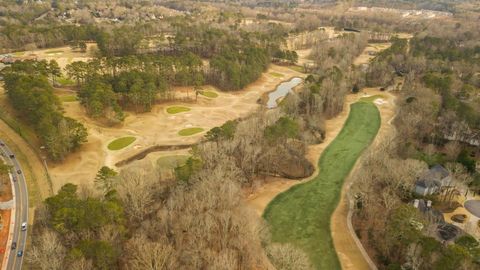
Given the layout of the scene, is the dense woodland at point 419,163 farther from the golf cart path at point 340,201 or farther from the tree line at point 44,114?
the tree line at point 44,114

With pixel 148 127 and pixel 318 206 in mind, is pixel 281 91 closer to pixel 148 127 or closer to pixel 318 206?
pixel 148 127

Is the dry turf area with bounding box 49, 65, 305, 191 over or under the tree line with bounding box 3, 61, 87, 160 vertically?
under

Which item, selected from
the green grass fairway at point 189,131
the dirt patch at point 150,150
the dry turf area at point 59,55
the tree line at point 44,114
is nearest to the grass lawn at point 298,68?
the green grass fairway at point 189,131

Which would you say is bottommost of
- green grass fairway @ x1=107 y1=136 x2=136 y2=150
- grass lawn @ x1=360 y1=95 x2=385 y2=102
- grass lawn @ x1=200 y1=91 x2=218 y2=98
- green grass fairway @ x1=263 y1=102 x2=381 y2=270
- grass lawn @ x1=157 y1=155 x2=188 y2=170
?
green grass fairway @ x1=263 y1=102 x2=381 y2=270

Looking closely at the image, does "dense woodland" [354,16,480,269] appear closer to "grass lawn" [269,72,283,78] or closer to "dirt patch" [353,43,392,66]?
"dirt patch" [353,43,392,66]

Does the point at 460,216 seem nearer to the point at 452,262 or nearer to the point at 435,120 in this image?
the point at 452,262

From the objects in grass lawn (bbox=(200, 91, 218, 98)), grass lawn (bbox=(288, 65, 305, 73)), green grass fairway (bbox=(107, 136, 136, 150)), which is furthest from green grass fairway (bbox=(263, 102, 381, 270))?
grass lawn (bbox=(288, 65, 305, 73))

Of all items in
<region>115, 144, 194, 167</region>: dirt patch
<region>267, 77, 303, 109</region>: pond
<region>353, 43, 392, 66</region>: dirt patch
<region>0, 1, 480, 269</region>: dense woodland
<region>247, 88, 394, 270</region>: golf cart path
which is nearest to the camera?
<region>0, 1, 480, 269</region>: dense woodland
